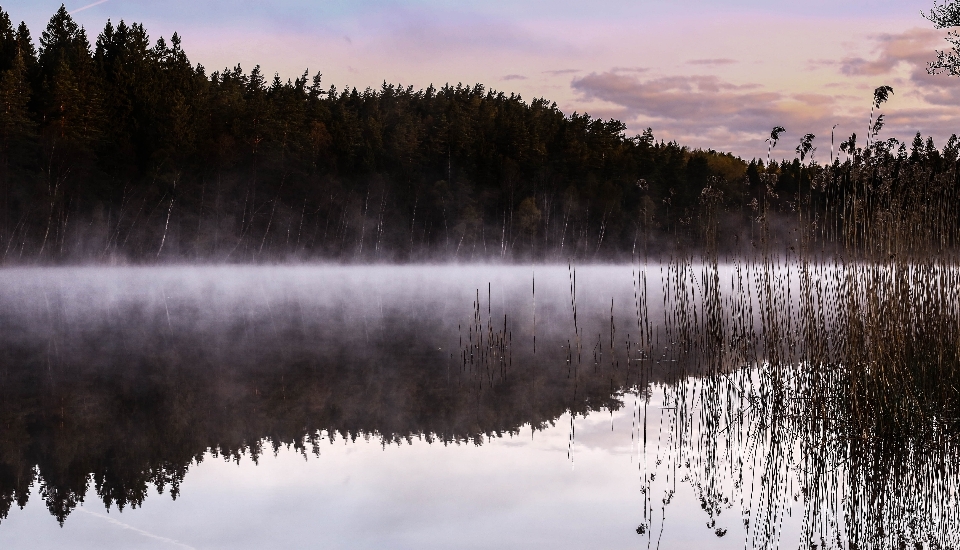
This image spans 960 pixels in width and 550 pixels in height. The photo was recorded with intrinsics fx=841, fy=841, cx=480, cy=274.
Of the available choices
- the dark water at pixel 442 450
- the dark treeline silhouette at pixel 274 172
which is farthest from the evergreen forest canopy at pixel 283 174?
the dark water at pixel 442 450

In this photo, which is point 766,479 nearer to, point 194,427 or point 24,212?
point 194,427

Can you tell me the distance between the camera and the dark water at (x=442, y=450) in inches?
150

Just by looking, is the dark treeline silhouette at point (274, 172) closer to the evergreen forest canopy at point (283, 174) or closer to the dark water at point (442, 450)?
the evergreen forest canopy at point (283, 174)

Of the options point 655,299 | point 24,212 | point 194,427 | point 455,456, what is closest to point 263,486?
point 455,456

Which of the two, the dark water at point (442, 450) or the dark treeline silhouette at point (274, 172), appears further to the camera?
the dark treeline silhouette at point (274, 172)

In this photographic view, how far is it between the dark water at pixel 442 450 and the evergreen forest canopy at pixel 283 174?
2539cm

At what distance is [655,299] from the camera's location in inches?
695

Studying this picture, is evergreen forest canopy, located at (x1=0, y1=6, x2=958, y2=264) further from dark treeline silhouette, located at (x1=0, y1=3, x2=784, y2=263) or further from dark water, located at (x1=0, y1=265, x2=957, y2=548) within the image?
dark water, located at (x1=0, y1=265, x2=957, y2=548)

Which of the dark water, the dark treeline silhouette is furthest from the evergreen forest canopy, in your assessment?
the dark water

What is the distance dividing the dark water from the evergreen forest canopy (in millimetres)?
25392

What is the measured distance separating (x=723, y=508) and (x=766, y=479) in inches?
16.0

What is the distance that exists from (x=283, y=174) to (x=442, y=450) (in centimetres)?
3694

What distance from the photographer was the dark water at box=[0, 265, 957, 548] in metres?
3.80

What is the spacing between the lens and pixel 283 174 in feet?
133
